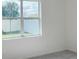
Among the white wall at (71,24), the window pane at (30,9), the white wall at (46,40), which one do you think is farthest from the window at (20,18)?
the white wall at (71,24)

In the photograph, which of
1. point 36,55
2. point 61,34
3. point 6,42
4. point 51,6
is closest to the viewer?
point 6,42

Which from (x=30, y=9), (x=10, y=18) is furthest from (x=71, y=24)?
(x=10, y=18)

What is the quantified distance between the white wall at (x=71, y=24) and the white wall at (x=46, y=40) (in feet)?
0.66

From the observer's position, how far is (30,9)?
428 cm

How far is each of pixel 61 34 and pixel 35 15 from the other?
1.43 metres

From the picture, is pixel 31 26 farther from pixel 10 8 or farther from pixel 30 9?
pixel 10 8

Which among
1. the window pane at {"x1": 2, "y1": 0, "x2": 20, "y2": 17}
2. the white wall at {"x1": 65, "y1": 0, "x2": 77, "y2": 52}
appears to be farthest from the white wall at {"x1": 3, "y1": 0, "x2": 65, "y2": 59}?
the window pane at {"x1": 2, "y1": 0, "x2": 20, "y2": 17}

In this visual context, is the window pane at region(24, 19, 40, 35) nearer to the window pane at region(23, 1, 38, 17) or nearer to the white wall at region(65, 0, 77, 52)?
the window pane at region(23, 1, 38, 17)

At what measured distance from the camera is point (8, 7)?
12.8 ft

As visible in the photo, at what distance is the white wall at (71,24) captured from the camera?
4785 mm

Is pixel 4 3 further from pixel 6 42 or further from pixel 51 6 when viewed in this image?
pixel 51 6

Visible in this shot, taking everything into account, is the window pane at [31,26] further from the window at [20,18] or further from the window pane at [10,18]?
the window pane at [10,18]

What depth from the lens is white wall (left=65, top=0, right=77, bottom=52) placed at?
479 cm

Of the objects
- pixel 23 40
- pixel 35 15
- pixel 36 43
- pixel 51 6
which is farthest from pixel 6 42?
pixel 51 6
